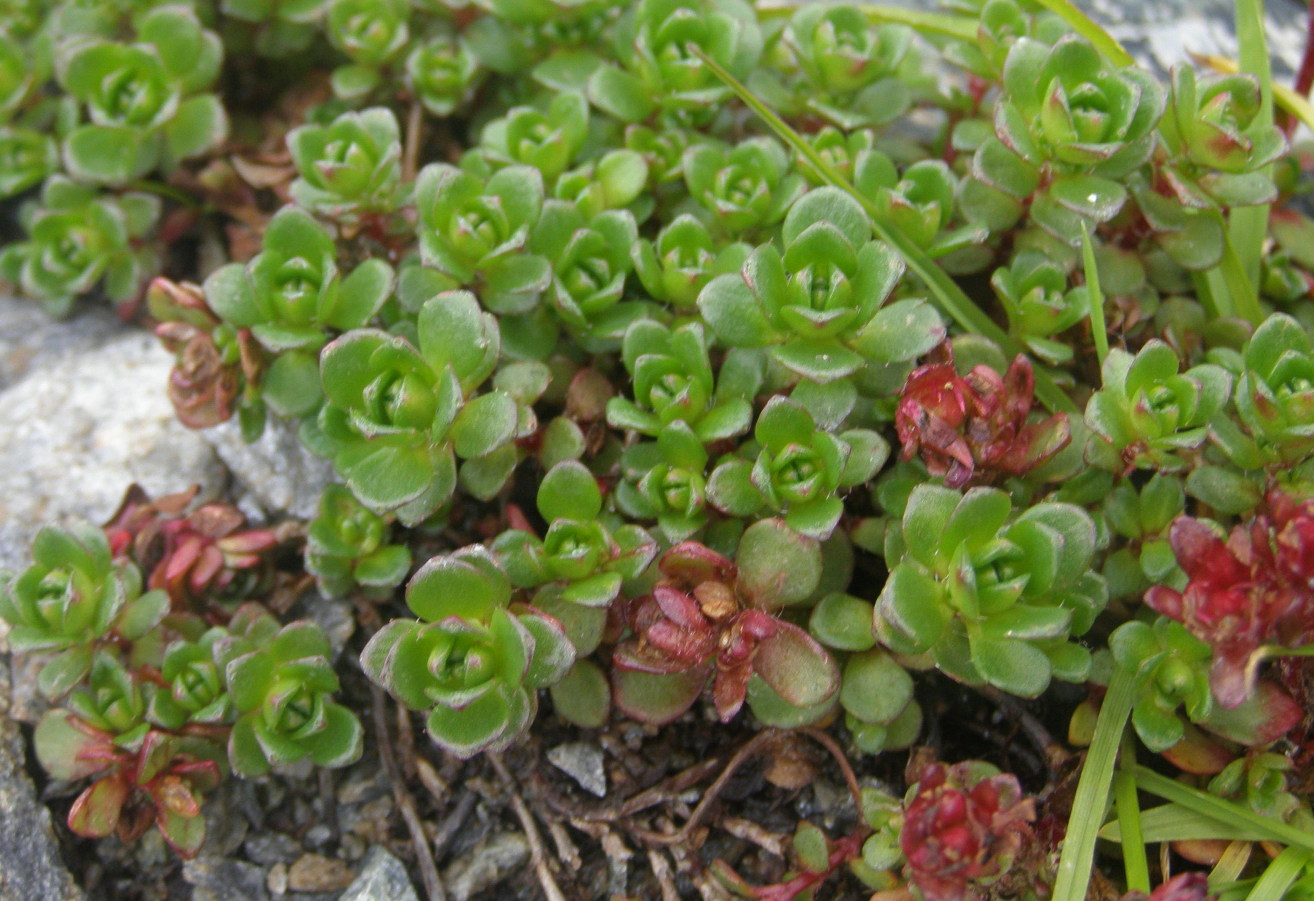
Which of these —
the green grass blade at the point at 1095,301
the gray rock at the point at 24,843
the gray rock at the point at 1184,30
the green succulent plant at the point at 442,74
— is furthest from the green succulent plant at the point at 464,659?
the gray rock at the point at 1184,30

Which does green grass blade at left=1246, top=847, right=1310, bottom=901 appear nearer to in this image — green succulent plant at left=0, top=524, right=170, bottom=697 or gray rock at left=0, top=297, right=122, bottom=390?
green succulent plant at left=0, top=524, right=170, bottom=697

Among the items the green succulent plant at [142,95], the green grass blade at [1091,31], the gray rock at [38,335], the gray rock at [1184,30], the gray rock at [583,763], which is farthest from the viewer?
the gray rock at [1184,30]

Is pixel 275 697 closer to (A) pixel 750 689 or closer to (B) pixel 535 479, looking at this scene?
(B) pixel 535 479

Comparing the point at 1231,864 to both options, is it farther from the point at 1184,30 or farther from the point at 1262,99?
the point at 1184,30

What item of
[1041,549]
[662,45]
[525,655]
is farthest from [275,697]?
[662,45]

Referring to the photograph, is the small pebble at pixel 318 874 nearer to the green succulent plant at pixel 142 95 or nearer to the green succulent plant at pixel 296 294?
the green succulent plant at pixel 296 294
